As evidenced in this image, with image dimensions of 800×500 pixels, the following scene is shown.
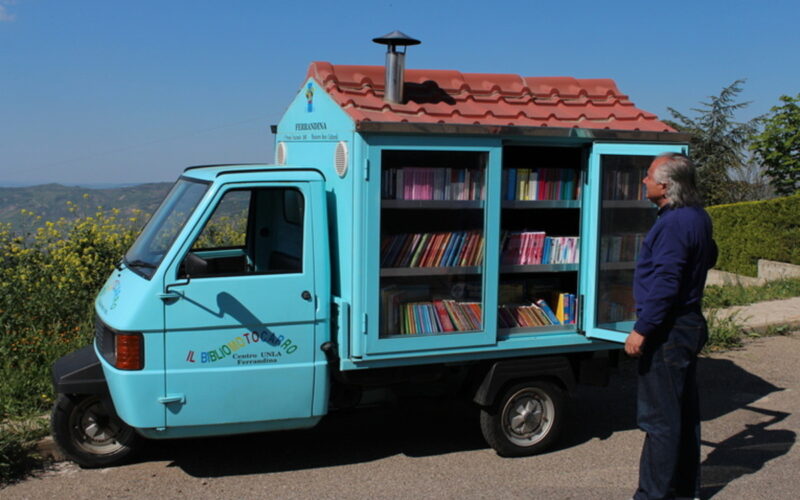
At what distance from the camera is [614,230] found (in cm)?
557

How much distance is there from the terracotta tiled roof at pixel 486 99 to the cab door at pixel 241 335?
0.76 m

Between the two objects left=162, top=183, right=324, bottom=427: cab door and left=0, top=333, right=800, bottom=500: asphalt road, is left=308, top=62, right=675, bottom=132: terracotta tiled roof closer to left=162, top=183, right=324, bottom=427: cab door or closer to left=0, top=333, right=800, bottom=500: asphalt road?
left=162, top=183, right=324, bottom=427: cab door

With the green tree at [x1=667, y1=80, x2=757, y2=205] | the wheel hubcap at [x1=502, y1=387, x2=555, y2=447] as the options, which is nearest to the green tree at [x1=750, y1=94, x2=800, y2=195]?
the green tree at [x1=667, y1=80, x2=757, y2=205]

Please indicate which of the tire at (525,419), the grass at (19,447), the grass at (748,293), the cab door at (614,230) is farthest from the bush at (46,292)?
the grass at (748,293)

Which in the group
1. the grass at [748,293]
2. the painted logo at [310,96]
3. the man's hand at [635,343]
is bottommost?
the grass at [748,293]

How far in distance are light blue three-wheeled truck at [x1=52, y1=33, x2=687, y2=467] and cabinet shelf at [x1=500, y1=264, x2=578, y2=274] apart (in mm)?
14

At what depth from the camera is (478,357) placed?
5.18m

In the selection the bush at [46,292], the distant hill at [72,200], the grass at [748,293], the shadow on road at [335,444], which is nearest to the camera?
the shadow on road at [335,444]

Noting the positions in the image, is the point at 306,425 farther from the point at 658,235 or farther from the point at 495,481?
the point at 658,235

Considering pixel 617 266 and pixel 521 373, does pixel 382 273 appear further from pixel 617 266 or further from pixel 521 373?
pixel 617 266

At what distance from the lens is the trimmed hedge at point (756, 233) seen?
14055 mm

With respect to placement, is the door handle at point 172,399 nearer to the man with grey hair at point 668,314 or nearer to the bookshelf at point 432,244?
the bookshelf at point 432,244

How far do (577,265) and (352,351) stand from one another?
5.68 ft

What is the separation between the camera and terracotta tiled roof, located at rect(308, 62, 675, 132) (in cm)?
509
